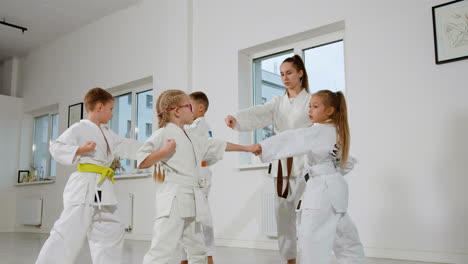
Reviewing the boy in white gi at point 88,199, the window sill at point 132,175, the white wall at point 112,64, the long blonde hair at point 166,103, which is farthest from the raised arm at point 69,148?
the window sill at point 132,175

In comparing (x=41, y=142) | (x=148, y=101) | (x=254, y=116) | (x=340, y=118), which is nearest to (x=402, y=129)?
(x=254, y=116)

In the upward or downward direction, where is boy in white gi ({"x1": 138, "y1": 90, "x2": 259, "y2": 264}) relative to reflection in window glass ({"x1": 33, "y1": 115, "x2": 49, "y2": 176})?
downward

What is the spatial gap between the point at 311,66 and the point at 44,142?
17.9 feet

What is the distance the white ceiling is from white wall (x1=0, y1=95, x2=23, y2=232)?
1129 mm

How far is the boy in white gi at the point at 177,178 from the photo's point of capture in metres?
1.87

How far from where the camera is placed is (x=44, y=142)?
761cm

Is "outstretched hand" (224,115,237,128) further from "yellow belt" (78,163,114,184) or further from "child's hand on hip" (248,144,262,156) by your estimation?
"yellow belt" (78,163,114,184)

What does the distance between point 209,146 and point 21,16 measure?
533cm

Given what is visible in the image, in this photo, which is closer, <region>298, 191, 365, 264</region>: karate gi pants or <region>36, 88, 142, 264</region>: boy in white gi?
<region>298, 191, 365, 264</region>: karate gi pants

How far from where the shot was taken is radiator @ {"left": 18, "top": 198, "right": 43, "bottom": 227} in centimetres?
684

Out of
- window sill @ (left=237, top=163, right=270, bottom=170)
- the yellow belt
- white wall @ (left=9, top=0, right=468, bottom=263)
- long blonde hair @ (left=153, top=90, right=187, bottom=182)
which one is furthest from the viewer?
window sill @ (left=237, top=163, right=270, bottom=170)

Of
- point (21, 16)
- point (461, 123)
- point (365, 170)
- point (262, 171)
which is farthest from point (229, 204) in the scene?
point (21, 16)

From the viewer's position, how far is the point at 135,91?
596 cm

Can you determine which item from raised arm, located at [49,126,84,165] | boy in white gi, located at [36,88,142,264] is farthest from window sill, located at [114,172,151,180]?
raised arm, located at [49,126,84,165]
